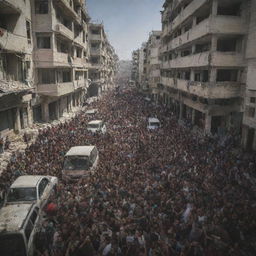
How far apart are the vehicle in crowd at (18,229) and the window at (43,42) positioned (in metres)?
19.7

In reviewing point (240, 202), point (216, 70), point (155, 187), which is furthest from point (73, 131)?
point (240, 202)

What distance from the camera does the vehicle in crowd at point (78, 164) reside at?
11906 mm

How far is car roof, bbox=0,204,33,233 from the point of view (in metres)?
7.07

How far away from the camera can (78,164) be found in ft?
40.4

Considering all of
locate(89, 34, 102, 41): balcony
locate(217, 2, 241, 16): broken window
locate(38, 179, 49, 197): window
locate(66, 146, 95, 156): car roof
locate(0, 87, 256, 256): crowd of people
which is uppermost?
locate(89, 34, 102, 41): balcony

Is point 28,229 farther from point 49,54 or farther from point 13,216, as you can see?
point 49,54

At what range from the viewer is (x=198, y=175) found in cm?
1173

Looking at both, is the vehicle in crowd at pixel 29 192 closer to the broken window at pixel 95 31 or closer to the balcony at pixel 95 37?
the balcony at pixel 95 37

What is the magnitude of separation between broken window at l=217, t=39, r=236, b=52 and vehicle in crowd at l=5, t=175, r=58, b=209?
18214 millimetres

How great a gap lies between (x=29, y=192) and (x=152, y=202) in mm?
4714

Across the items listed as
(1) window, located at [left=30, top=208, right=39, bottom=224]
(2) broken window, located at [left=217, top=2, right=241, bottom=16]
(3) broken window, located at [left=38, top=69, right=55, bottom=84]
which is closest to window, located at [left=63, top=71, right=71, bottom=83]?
(3) broken window, located at [left=38, top=69, right=55, bottom=84]

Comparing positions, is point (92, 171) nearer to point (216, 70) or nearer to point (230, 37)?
point (216, 70)

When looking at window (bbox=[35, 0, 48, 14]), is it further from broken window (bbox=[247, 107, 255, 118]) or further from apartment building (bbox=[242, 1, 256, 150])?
broken window (bbox=[247, 107, 255, 118])

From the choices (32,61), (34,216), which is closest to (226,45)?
(32,61)
